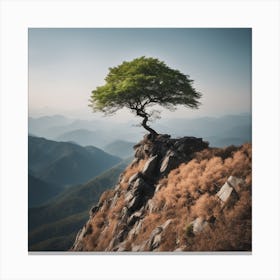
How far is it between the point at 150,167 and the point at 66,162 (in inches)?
262

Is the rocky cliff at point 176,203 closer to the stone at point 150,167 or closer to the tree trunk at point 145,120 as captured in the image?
the stone at point 150,167

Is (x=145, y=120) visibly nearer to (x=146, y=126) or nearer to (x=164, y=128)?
(x=146, y=126)

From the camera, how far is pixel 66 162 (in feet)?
54.5

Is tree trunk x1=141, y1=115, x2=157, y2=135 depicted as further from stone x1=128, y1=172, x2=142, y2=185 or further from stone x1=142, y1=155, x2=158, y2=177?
stone x1=128, y1=172, x2=142, y2=185

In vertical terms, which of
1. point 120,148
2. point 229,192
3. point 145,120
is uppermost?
point 145,120

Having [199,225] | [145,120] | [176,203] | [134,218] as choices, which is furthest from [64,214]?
[199,225]

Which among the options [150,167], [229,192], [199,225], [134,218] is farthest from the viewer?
[150,167]

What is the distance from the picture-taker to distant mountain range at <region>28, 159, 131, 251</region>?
10445 millimetres

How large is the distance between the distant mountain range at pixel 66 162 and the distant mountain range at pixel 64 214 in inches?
16.8

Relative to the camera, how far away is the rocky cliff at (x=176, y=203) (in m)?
9.30

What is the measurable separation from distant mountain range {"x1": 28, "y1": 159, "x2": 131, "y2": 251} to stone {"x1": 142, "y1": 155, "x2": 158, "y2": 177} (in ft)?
10.2
